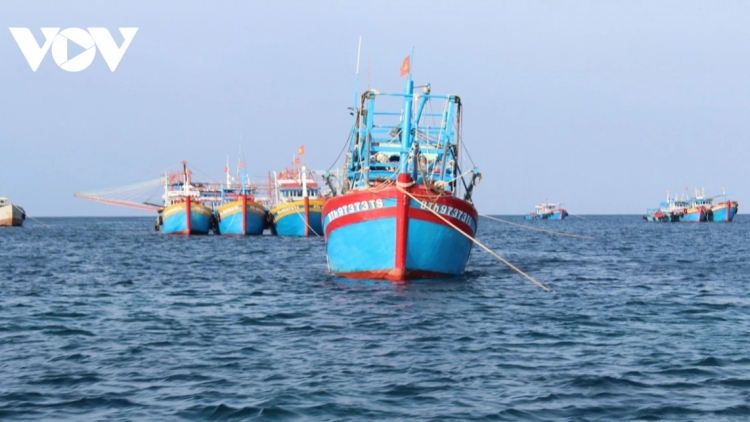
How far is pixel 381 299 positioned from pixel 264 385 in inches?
410

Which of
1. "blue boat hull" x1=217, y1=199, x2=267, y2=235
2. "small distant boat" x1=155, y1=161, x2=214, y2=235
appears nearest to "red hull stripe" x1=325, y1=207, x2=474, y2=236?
"blue boat hull" x1=217, y1=199, x2=267, y2=235

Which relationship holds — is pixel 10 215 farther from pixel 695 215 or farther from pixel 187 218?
pixel 695 215

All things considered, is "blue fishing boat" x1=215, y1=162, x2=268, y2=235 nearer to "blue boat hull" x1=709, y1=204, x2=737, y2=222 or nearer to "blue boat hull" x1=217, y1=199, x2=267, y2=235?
"blue boat hull" x1=217, y1=199, x2=267, y2=235

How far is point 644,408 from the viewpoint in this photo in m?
12.1

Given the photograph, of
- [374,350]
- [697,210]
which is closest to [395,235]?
[374,350]

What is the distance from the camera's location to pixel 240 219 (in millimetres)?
78688

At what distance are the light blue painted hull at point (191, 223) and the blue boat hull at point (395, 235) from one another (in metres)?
52.1

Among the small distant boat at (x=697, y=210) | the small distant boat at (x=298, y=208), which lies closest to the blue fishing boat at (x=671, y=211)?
the small distant boat at (x=697, y=210)

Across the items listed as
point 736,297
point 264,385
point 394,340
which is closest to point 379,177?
point 736,297

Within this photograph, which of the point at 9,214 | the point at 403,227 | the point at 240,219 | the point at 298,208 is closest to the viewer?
the point at 403,227

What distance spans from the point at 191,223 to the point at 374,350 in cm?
6597

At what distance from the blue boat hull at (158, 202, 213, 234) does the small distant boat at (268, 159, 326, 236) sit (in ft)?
18.9

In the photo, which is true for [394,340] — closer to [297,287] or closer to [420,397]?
[420,397]

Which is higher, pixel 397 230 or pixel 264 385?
pixel 397 230
